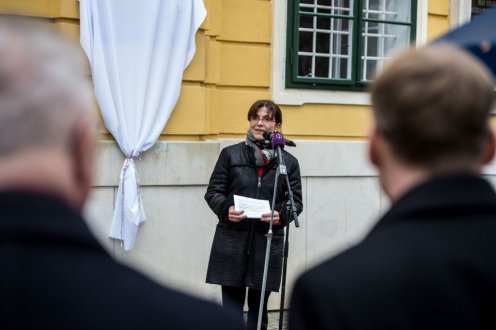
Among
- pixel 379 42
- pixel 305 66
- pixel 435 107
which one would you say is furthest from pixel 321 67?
pixel 435 107

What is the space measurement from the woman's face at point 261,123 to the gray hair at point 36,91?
6.02 meters

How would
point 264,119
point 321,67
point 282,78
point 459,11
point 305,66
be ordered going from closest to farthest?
point 264,119 → point 282,78 → point 305,66 → point 321,67 → point 459,11

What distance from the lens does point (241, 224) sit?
7.71 metres

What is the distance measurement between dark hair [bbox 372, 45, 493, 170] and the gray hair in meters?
0.65

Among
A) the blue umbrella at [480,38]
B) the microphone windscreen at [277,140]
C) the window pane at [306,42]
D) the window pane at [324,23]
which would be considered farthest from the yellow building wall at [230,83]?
the blue umbrella at [480,38]

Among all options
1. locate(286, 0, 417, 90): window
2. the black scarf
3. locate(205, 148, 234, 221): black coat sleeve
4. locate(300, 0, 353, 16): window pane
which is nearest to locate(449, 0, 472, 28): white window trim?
locate(286, 0, 417, 90): window

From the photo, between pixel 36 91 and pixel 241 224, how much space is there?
606 centimetres

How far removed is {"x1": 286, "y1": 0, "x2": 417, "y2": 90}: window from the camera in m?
10.2

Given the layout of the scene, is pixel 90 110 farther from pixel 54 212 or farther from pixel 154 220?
pixel 154 220

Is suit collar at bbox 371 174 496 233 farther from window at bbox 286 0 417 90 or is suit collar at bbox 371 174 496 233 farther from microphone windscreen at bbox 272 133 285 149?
window at bbox 286 0 417 90

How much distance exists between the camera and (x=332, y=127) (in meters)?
10.3

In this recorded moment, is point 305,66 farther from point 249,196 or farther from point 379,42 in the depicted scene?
point 249,196

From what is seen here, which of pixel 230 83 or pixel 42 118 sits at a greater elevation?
pixel 230 83

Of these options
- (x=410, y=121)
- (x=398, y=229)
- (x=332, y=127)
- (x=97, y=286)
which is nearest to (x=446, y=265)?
(x=398, y=229)
